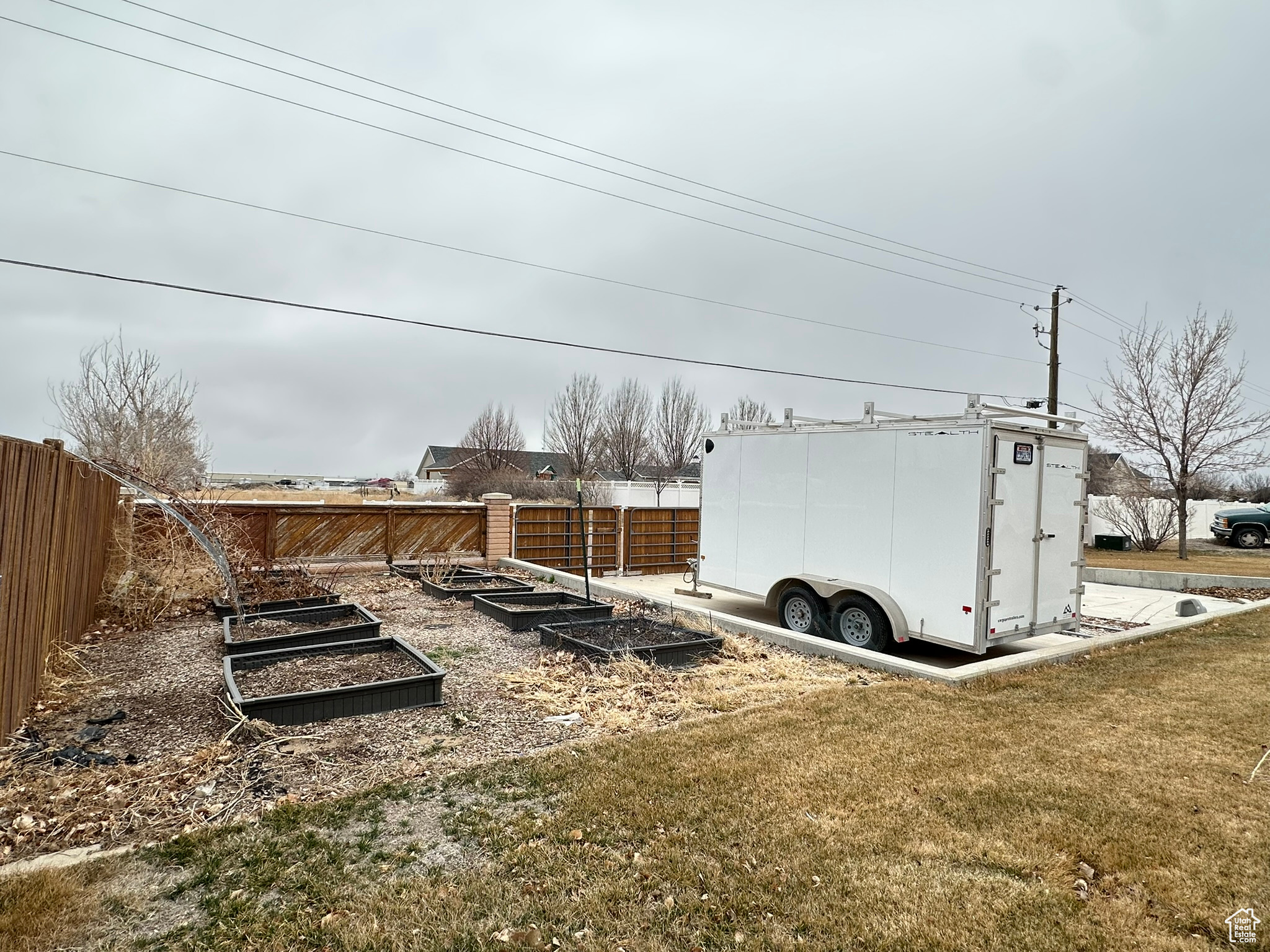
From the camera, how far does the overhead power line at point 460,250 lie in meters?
10.1

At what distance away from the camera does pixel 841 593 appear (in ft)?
25.1

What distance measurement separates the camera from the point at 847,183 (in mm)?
14906

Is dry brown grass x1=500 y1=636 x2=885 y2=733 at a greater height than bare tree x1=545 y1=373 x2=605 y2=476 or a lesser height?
lesser

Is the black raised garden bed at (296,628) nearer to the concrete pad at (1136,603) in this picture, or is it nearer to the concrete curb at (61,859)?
the concrete curb at (61,859)

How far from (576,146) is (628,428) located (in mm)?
21521

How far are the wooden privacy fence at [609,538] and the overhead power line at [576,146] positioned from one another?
7.19m

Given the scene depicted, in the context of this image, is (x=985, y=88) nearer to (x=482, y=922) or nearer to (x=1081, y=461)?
(x=1081, y=461)

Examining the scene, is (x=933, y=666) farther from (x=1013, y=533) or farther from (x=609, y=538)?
(x=609, y=538)

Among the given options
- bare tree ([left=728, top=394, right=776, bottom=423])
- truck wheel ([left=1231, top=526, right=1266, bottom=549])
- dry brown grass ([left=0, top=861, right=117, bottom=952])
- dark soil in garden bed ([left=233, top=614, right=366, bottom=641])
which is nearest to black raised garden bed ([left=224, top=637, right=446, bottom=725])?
dark soil in garden bed ([left=233, top=614, right=366, bottom=641])

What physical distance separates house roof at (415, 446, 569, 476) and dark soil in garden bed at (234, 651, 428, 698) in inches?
1110

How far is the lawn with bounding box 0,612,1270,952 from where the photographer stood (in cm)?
246

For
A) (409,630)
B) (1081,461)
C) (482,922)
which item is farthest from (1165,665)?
(409,630)

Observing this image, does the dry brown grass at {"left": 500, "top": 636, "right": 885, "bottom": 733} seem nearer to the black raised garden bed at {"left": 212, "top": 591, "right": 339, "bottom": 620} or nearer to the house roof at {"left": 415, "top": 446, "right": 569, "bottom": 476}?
the black raised garden bed at {"left": 212, "top": 591, "right": 339, "bottom": 620}

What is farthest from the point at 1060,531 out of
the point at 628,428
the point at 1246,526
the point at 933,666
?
the point at 628,428
